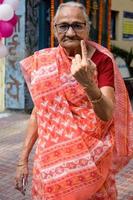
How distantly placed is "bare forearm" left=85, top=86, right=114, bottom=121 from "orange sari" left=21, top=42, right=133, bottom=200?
0.48 ft

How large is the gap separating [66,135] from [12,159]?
3542 mm

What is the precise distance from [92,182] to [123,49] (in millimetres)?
11133

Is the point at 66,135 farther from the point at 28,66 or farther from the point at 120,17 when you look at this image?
the point at 120,17

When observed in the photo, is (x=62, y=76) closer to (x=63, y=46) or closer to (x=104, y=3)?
(x=63, y=46)

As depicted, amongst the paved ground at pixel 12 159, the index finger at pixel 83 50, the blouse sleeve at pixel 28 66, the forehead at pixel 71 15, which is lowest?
the paved ground at pixel 12 159

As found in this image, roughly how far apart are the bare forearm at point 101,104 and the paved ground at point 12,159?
2.48 m

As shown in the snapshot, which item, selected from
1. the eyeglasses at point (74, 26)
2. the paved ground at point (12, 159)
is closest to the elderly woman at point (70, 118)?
the eyeglasses at point (74, 26)

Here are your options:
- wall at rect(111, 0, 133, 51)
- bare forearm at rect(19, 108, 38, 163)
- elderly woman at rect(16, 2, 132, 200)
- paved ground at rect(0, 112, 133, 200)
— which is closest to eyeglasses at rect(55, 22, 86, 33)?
elderly woman at rect(16, 2, 132, 200)

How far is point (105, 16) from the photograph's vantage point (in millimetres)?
9422

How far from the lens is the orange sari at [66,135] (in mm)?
2025

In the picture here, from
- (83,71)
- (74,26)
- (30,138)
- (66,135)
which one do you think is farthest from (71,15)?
(30,138)

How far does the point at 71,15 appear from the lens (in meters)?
2.00

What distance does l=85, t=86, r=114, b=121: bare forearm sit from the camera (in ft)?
5.75

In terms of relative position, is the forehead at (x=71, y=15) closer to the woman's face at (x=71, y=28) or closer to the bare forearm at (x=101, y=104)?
the woman's face at (x=71, y=28)
